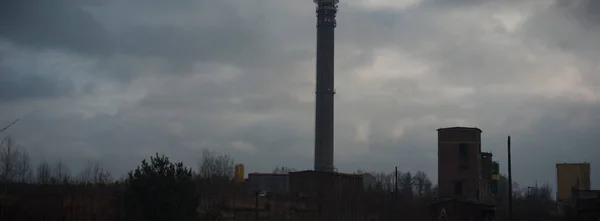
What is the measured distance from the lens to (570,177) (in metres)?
78.8

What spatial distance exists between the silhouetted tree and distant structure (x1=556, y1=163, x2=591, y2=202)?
213 feet

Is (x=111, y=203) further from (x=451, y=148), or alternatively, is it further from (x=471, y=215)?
(x=451, y=148)

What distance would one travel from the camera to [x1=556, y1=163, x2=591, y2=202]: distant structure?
78.1 m

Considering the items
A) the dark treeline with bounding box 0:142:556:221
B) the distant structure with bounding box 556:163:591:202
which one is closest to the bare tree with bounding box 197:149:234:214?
the dark treeline with bounding box 0:142:556:221

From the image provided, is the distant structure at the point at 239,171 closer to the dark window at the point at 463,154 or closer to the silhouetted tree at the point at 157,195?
the dark window at the point at 463,154

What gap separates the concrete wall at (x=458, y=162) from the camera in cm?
6275

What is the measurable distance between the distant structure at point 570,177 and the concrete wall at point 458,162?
19.6 metres

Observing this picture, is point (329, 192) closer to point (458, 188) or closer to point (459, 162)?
point (458, 188)

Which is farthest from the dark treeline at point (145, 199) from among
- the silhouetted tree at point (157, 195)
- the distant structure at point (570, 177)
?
the distant structure at point (570, 177)

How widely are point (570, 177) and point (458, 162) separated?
22629 mm

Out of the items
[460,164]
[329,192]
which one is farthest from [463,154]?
[329,192]

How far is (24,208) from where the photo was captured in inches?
1216

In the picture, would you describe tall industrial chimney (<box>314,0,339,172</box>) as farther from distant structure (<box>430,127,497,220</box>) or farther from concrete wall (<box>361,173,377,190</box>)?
distant structure (<box>430,127,497,220</box>)

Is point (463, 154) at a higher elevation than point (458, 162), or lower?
higher
